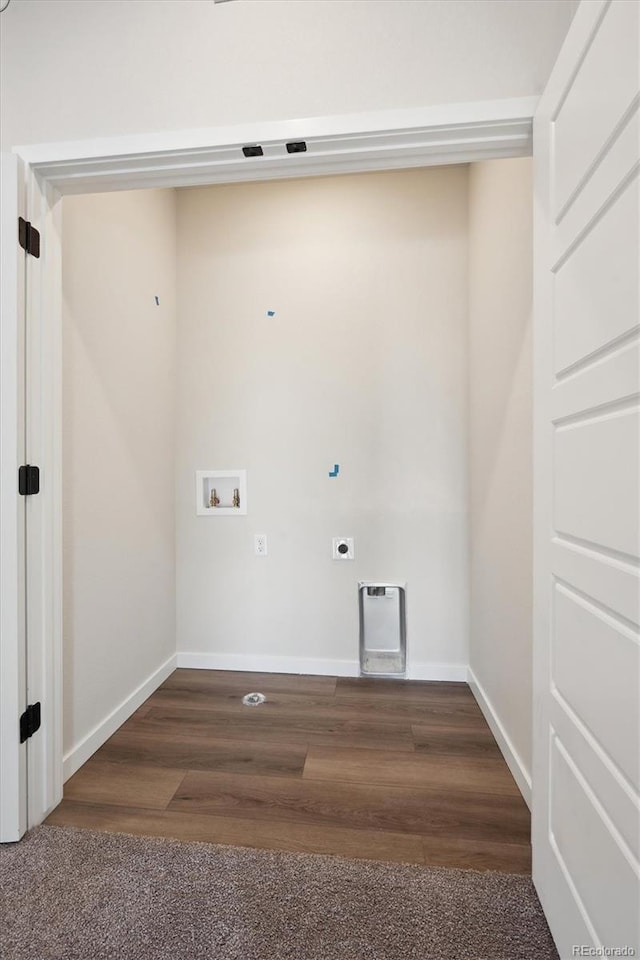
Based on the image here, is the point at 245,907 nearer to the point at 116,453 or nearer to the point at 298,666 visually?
the point at 298,666

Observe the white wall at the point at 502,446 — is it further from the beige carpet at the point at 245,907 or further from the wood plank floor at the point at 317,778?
the beige carpet at the point at 245,907

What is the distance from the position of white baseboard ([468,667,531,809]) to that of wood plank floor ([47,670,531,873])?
0.04m

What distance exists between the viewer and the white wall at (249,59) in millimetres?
1230

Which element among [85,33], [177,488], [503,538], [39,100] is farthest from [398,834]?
[85,33]

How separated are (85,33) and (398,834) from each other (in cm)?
270

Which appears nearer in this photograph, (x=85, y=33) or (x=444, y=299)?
(x=85, y=33)

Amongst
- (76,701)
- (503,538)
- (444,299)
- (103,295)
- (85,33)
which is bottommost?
(76,701)

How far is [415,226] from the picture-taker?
2461 mm

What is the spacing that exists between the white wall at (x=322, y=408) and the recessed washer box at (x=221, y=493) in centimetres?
5

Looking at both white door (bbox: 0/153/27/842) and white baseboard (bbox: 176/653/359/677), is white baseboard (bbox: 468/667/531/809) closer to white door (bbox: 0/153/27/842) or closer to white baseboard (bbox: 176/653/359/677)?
white baseboard (bbox: 176/653/359/677)

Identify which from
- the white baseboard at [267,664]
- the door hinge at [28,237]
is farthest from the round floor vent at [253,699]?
the door hinge at [28,237]

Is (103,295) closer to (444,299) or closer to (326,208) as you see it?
(326,208)

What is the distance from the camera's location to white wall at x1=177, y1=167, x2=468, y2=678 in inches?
97.5

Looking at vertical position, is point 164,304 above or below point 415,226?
below
